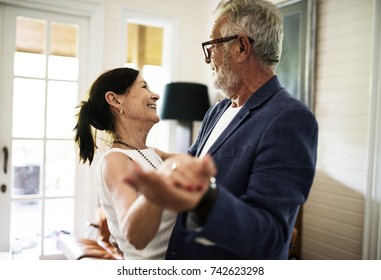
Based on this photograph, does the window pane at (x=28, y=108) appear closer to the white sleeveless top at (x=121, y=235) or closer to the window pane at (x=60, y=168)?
the window pane at (x=60, y=168)

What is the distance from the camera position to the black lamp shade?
2654 mm

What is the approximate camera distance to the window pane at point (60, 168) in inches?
99.4

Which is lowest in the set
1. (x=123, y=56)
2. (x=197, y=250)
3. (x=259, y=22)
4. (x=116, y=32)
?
(x=197, y=250)

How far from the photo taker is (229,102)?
3.34ft

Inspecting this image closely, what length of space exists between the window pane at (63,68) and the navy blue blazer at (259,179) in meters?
2.05

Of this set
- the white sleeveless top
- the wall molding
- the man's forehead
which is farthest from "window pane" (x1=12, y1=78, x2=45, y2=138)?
the wall molding

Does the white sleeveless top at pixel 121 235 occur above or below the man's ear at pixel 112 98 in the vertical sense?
below

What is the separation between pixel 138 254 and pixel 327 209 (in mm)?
1506

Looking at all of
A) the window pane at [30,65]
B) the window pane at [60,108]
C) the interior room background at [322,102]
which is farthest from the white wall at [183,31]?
the window pane at [30,65]

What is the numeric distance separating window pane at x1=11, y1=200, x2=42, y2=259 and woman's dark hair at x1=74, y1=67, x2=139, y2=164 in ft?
5.80

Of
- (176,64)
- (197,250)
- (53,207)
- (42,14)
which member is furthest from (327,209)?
(42,14)

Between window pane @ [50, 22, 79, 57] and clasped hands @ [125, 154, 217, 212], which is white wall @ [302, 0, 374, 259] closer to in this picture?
clasped hands @ [125, 154, 217, 212]

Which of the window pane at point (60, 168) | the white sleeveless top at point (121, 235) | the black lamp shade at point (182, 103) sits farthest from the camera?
the black lamp shade at point (182, 103)
